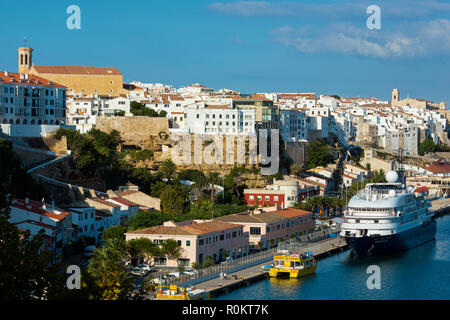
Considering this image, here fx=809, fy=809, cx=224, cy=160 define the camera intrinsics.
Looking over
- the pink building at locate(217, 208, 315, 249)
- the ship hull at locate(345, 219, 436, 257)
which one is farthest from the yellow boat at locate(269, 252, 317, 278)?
the ship hull at locate(345, 219, 436, 257)

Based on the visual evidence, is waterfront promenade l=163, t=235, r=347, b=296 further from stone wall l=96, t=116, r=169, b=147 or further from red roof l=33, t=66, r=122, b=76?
red roof l=33, t=66, r=122, b=76

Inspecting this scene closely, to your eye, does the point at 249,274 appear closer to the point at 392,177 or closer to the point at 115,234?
the point at 115,234

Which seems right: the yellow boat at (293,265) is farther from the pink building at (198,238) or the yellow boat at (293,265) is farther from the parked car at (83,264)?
the parked car at (83,264)

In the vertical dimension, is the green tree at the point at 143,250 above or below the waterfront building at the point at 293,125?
below

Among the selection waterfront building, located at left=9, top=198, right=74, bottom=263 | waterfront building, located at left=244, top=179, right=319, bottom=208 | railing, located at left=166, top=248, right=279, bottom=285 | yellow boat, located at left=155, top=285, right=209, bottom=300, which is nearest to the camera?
yellow boat, located at left=155, top=285, right=209, bottom=300

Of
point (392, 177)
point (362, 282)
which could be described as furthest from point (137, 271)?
point (392, 177)

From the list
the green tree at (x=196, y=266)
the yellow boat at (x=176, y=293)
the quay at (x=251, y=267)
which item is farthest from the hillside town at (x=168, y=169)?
the yellow boat at (x=176, y=293)
